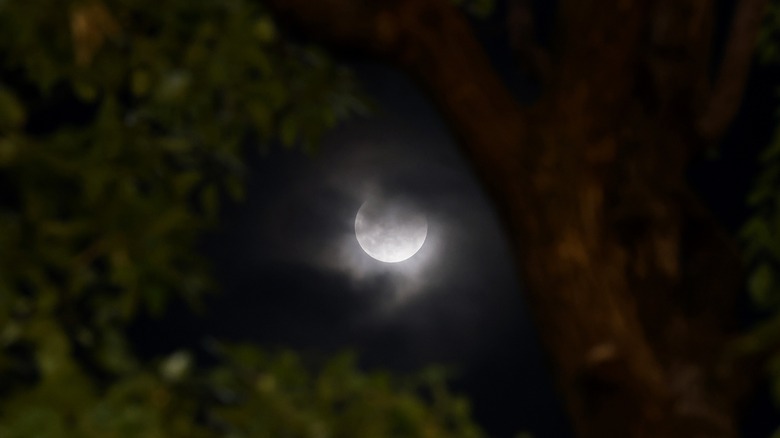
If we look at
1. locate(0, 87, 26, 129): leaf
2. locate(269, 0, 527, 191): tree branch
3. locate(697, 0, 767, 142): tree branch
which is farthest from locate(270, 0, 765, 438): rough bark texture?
locate(0, 87, 26, 129): leaf

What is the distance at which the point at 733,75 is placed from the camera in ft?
17.2

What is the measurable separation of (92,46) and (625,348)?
8.67 feet

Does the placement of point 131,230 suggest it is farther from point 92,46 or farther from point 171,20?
point 171,20

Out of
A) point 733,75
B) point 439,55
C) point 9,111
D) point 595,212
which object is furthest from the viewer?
point 733,75

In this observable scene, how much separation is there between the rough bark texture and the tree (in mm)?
534

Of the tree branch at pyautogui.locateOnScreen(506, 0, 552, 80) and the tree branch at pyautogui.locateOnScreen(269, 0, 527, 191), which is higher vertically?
the tree branch at pyautogui.locateOnScreen(506, 0, 552, 80)

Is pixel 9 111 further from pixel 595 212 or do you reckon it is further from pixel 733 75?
pixel 733 75

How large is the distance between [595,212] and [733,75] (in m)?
1.67

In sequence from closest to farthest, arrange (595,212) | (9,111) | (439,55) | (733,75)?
(9,111) < (595,212) < (439,55) < (733,75)

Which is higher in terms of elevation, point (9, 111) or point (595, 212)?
point (595, 212)

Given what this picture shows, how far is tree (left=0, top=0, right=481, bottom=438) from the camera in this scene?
3218mm

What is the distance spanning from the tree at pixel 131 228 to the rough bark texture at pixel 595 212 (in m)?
0.53

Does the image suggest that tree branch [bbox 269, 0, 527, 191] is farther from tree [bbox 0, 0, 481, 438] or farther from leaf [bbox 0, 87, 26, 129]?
leaf [bbox 0, 87, 26, 129]

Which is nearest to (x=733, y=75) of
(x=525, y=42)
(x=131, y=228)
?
(x=525, y=42)
